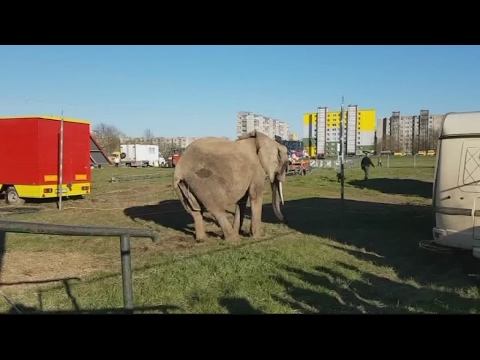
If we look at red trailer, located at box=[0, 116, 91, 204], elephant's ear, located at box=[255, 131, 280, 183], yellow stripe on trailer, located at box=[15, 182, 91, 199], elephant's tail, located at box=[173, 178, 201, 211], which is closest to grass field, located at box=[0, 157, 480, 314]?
elephant's tail, located at box=[173, 178, 201, 211]

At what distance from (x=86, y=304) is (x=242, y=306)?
192 centimetres

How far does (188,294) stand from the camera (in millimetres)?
6133

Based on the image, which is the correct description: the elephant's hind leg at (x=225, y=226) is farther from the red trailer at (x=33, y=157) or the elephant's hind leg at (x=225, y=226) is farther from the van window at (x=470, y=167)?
the red trailer at (x=33, y=157)

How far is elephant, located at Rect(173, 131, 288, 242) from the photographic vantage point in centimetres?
995

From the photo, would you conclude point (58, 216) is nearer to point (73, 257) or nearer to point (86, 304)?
point (73, 257)

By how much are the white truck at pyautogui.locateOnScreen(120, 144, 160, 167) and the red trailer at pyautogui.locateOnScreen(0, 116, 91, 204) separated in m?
49.9

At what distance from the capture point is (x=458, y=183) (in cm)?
715

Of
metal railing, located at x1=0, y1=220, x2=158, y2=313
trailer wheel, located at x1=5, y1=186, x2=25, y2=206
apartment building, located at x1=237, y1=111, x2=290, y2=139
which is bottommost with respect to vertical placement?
trailer wheel, located at x1=5, y1=186, x2=25, y2=206

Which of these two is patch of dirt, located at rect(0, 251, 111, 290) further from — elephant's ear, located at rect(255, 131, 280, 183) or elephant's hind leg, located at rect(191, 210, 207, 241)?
elephant's ear, located at rect(255, 131, 280, 183)

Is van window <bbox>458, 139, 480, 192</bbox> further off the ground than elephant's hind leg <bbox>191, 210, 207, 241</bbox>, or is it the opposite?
van window <bbox>458, 139, 480, 192</bbox>

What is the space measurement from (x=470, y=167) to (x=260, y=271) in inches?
143

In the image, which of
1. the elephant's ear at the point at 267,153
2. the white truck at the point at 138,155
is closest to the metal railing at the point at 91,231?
the elephant's ear at the point at 267,153

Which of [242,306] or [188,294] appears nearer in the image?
[242,306]

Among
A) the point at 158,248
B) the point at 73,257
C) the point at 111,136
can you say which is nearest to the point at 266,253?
the point at 158,248
